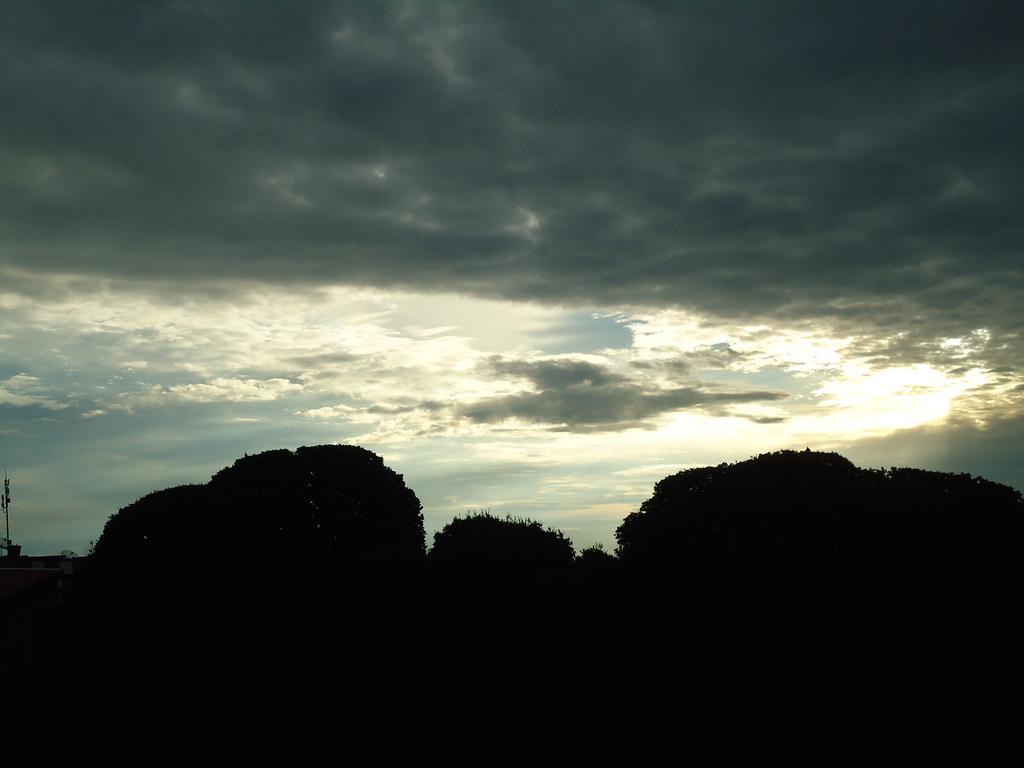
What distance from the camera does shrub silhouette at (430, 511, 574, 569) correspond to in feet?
66.6

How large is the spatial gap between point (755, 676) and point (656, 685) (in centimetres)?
212

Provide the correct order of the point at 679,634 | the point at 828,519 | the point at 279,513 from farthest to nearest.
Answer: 1. the point at 279,513
2. the point at 828,519
3. the point at 679,634

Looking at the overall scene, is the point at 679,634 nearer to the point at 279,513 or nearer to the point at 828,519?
the point at 828,519

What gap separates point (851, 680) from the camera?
15859mm

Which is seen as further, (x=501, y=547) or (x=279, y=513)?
(x=279, y=513)

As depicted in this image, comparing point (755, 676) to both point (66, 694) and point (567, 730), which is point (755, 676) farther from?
point (66, 694)

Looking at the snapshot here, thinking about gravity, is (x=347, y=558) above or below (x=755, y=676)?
above

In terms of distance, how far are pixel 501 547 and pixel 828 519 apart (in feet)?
26.2

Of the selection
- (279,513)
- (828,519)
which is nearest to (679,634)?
(828,519)

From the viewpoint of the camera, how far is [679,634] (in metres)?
18.6

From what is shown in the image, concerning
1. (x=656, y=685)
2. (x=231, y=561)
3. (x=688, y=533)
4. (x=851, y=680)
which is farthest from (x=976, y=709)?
(x=231, y=561)

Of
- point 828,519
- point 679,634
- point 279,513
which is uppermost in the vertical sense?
point 279,513

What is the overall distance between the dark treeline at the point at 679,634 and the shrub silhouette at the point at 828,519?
2.1 inches

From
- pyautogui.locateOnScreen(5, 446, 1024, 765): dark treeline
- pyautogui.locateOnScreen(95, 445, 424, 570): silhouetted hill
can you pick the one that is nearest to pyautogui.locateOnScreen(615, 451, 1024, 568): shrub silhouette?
pyautogui.locateOnScreen(5, 446, 1024, 765): dark treeline
